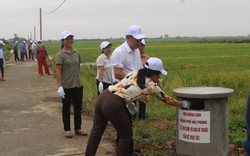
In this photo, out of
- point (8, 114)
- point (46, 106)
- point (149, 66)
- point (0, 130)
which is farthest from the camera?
point (46, 106)

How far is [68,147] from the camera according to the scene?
600 cm

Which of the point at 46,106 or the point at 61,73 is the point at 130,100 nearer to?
the point at 61,73

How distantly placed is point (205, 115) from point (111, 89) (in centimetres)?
124

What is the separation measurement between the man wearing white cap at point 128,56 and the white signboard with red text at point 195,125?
67 centimetres

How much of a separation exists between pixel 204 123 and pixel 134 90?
1097 mm

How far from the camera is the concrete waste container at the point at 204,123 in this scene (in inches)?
191

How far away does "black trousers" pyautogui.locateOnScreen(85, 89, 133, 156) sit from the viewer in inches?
177

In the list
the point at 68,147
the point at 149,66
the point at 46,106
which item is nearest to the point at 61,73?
the point at 68,147

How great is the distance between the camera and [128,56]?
5238mm

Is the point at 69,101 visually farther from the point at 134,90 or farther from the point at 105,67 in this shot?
the point at 134,90

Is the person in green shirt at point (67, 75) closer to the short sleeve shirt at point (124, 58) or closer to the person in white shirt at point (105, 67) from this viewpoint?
the person in white shirt at point (105, 67)

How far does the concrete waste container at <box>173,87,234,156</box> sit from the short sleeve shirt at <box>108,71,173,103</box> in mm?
536

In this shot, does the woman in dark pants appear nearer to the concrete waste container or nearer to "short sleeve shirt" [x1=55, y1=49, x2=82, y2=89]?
the concrete waste container

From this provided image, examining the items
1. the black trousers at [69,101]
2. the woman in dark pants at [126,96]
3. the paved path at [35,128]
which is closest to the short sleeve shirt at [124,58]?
the woman in dark pants at [126,96]
